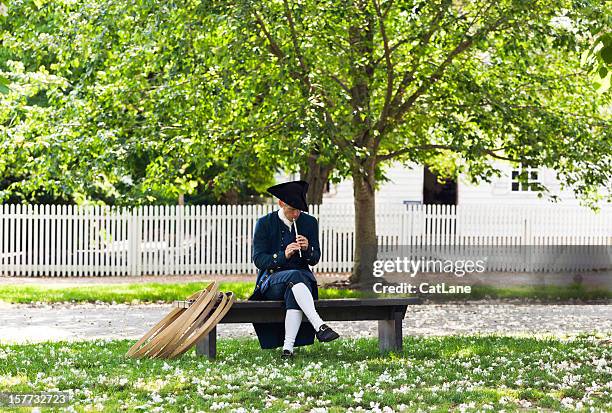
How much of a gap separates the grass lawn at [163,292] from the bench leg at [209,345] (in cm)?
871

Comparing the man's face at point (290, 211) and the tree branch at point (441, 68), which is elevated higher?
the tree branch at point (441, 68)

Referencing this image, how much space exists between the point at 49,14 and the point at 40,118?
197 cm

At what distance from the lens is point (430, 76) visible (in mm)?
17906

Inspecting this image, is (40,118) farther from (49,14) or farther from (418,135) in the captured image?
(418,135)

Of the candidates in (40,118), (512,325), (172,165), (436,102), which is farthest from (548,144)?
(40,118)

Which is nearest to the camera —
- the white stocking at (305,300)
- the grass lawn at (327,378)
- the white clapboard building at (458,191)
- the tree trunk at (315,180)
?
the grass lawn at (327,378)

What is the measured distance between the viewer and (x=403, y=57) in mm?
18484

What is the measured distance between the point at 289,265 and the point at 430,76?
8.42m

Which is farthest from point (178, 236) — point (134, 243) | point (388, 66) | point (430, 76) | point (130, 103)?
point (430, 76)

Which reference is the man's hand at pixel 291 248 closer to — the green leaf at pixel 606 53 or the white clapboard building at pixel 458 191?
the green leaf at pixel 606 53

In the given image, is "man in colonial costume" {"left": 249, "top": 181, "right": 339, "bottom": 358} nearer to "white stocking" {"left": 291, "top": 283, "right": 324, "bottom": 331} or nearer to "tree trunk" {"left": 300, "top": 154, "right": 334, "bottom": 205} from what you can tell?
"white stocking" {"left": 291, "top": 283, "right": 324, "bottom": 331}

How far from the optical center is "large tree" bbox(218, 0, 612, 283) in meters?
16.7

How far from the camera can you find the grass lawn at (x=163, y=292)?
18688 millimetres

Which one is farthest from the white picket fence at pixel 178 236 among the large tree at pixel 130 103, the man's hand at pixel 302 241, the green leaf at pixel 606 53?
the green leaf at pixel 606 53
